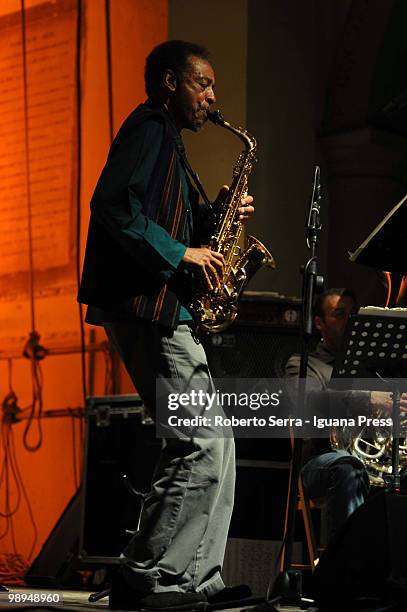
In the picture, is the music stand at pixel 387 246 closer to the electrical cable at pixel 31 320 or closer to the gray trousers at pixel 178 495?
the gray trousers at pixel 178 495

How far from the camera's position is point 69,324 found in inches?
274

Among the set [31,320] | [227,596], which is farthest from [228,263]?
[31,320]

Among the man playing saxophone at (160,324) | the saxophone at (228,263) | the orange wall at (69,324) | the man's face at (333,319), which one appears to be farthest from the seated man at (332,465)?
the orange wall at (69,324)

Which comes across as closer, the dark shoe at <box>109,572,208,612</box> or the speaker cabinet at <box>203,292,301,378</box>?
the dark shoe at <box>109,572,208,612</box>

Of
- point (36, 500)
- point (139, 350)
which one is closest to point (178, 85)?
point (139, 350)

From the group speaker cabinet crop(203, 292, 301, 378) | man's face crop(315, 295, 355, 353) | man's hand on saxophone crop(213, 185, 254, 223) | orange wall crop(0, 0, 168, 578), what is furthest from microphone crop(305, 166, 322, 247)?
orange wall crop(0, 0, 168, 578)

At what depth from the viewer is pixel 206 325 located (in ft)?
12.1

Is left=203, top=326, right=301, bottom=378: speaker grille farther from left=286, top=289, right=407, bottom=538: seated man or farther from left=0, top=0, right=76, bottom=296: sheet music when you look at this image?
left=0, top=0, right=76, bottom=296: sheet music

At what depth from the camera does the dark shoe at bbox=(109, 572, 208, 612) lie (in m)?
3.20

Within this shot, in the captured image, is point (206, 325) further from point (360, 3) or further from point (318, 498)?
point (360, 3)

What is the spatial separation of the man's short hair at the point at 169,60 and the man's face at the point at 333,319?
1.62m

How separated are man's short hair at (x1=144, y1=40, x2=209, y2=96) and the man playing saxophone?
131 millimetres

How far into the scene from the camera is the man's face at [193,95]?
140 inches

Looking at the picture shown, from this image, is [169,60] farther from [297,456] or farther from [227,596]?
[227,596]
